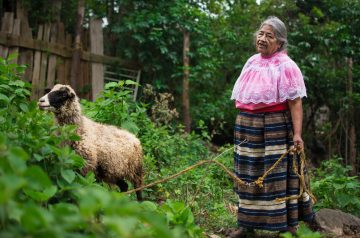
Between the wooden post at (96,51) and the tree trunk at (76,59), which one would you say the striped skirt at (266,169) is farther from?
the wooden post at (96,51)

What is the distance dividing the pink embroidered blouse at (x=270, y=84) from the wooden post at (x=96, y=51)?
5146 millimetres

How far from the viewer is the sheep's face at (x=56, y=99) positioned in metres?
4.50

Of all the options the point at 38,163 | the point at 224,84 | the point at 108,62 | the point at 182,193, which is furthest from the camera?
the point at 224,84

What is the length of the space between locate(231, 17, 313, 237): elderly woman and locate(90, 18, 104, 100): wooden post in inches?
201

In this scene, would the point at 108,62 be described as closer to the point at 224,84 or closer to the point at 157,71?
the point at 157,71

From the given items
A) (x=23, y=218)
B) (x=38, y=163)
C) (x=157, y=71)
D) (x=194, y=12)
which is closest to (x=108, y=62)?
(x=157, y=71)

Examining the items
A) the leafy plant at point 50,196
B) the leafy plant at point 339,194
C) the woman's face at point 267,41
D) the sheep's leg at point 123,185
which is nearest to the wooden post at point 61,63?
the sheep's leg at point 123,185

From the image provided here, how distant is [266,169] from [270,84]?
0.74 m

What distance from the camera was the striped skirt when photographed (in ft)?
14.0

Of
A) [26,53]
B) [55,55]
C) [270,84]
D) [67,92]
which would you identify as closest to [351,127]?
[55,55]

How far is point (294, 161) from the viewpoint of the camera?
428cm

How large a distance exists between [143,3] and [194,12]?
1.07m

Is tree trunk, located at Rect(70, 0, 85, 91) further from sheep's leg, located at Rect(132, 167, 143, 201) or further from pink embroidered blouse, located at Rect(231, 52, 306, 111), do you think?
pink embroidered blouse, located at Rect(231, 52, 306, 111)

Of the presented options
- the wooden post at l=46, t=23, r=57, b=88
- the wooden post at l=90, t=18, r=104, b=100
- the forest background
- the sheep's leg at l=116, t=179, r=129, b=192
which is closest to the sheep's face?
the sheep's leg at l=116, t=179, r=129, b=192
